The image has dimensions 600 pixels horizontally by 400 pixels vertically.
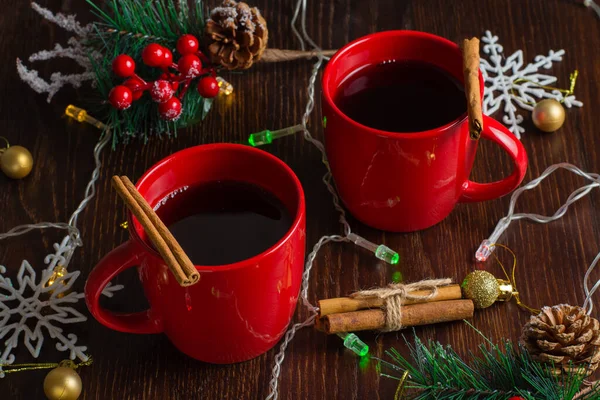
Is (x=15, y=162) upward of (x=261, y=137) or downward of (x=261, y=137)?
downward

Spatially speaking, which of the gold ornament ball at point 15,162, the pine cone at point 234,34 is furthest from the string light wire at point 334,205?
the gold ornament ball at point 15,162

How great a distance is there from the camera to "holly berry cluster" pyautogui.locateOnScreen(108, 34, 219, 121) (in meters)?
1.07

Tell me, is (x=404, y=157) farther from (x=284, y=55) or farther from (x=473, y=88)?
(x=284, y=55)

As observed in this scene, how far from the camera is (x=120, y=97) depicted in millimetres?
1069

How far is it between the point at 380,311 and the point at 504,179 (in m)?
0.24

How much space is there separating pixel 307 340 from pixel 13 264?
38 cm

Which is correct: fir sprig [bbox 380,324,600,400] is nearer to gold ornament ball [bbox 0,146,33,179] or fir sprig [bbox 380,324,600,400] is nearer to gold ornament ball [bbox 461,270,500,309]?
gold ornament ball [bbox 461,270,500,309]

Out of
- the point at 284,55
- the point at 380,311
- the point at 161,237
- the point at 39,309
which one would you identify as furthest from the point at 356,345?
the point at 284,55

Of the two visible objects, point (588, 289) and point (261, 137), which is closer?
point (588, 289)

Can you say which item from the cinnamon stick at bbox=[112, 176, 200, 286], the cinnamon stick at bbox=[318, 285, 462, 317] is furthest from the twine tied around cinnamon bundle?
the cinnamon stick at bbox=[112, 176, 200, 286]

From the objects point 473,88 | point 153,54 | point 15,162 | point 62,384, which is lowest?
point 62,384

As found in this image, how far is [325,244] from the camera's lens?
103cm

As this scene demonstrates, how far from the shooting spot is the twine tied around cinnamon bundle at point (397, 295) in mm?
923

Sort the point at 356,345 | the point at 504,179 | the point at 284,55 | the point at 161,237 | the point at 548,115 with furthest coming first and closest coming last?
the point at 284,55, the point at 548,115, the point at 504,179, the point at 356,345, the point at 161,237
